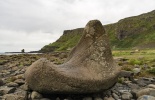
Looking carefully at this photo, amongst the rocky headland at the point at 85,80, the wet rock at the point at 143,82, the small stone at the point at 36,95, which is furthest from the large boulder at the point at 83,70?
the wet rock at the point at 143,82

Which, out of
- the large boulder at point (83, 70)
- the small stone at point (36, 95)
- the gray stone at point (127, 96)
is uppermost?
the large boulder at point (83, 70)

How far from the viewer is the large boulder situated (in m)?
11.9

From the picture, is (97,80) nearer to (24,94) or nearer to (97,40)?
(97,40)

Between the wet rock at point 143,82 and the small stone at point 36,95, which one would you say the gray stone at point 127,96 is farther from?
the small stone at point 36,95

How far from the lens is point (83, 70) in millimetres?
13055

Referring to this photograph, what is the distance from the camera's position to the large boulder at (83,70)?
39.1 ft

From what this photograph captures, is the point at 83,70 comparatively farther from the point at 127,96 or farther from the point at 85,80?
the point at 127,96

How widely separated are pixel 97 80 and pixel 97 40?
2666 mm

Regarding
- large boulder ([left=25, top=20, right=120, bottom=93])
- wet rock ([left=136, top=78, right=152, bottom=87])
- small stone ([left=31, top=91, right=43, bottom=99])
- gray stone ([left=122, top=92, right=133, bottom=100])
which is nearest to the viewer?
large boulder ([left=25, top=20, right=120, bottom=93])

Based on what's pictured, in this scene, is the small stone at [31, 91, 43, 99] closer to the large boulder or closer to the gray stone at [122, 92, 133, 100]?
the large boulder

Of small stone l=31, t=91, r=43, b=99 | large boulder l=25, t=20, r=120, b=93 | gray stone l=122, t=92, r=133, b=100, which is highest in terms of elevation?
large boulder l=25, t=20, r=120, b=93

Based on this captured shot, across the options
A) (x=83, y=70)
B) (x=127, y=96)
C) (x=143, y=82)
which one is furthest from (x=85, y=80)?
(x=143, y=82)

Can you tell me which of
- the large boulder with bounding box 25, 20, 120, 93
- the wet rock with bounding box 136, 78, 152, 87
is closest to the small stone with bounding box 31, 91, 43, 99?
the large boulder with bounding box 25, 20, 120, 93

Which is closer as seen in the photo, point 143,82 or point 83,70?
point 83,70
